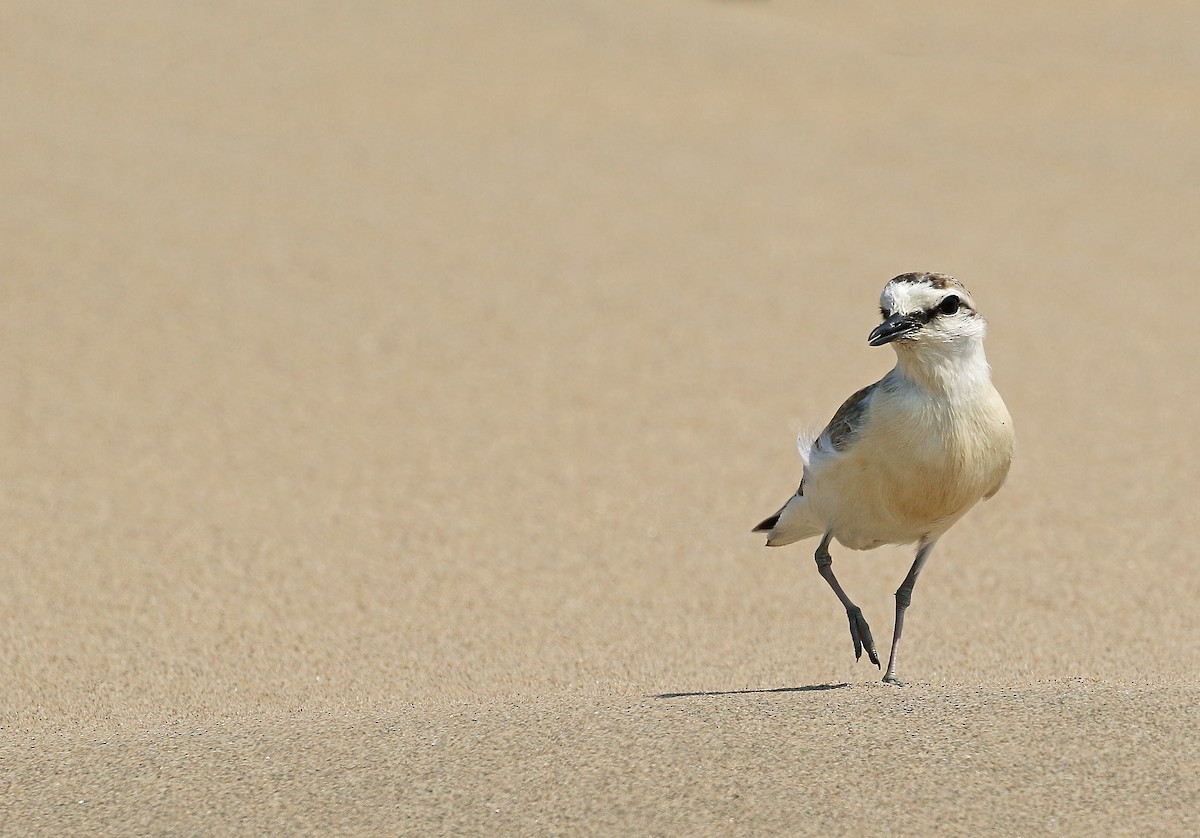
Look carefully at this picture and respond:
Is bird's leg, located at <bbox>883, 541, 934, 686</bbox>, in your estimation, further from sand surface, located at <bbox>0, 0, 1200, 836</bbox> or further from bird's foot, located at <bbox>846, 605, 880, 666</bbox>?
sand surface, located at <bbox>0, 0, 1200, 836</bbox>

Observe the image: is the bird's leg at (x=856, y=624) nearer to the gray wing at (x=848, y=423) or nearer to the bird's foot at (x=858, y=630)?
the bird's foot at (x=858, y=630)

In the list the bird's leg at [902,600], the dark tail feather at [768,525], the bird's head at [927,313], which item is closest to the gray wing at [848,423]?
the bird's head at [927,313]

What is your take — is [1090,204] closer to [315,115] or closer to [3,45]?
[315,115]

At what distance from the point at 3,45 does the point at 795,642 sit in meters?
14.1

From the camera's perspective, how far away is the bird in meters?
4.41

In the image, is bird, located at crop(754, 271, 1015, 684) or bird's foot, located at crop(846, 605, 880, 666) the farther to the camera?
bird's foot, located at crop(846, 605, 880, 666)

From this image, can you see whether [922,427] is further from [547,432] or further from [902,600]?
[547,432]

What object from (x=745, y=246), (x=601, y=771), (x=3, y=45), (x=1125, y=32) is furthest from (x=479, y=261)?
(x=1125, y=32)

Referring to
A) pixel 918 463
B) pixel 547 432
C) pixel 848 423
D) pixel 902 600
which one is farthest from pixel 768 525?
pixel 547 432

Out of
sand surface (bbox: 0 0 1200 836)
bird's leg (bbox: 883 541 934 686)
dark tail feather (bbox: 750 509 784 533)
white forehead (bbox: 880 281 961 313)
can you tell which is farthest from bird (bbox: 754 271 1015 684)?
dark tail feather (bbox: 750 509 784 533)

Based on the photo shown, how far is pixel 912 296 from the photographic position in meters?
4.39

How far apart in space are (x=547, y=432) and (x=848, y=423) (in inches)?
193

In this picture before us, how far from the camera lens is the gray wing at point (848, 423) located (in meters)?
4.73

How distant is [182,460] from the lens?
890cm
